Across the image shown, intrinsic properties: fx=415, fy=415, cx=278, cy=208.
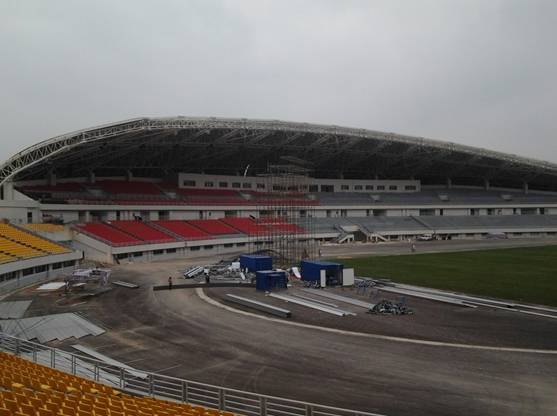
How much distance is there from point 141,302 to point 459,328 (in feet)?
60.7

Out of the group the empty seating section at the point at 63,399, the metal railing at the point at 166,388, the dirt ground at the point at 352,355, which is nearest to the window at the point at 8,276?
the dirt ground at the point at 352,355

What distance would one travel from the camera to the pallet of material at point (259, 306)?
2283 cm

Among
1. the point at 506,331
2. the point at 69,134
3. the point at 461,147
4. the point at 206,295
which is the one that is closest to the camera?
the point at 506,331

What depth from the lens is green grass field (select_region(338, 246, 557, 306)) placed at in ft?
91.7

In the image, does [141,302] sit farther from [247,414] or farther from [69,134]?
[69,134]

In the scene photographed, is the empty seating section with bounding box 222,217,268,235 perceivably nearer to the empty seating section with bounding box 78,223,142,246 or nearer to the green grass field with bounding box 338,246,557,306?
the empty seating section with bounding box 78,223,142,246

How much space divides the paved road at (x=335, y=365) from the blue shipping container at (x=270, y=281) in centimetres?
799

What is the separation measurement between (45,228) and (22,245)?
8.44 metres

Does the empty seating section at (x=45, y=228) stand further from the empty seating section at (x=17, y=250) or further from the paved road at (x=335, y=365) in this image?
the paved road at (x=335, y=365)

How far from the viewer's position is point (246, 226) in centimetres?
6388

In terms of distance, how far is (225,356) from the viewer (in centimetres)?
1639

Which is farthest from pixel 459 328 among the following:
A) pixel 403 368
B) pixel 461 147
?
pixel 461 147

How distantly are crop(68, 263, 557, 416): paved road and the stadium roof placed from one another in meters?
28.9

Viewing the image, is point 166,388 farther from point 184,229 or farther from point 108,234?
point 184,229
